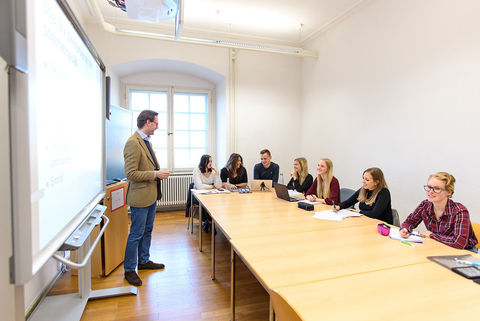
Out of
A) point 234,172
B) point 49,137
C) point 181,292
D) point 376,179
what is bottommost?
point 181,292

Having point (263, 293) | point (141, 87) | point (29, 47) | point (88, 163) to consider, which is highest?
point (141, 87)

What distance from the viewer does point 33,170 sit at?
88 cm

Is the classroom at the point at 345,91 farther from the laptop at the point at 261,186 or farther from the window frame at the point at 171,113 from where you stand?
the laptop at the point at 261,186

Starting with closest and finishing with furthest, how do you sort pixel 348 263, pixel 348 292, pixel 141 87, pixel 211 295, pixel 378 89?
pixel 348 292 → pixel 348 263 → pixel 211 295 → pixel 378 89 → pixel 141 87

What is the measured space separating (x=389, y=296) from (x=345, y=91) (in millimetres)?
3841

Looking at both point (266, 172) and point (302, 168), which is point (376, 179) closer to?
point (302, 168)

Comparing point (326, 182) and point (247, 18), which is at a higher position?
point (247, 18)

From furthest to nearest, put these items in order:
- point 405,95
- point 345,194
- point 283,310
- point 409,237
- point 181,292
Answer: point 345,194, point 405,95, point 181,292, point 409,237, point 283,310

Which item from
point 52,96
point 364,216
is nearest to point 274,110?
point 364,216

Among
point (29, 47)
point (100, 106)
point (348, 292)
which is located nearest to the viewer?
point (29, 47)

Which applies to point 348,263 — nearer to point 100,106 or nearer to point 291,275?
point 291,275

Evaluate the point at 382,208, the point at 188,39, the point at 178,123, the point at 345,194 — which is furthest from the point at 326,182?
the point at 178,123

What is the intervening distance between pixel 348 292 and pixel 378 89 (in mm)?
3379

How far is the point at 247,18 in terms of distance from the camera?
4.41 meters
